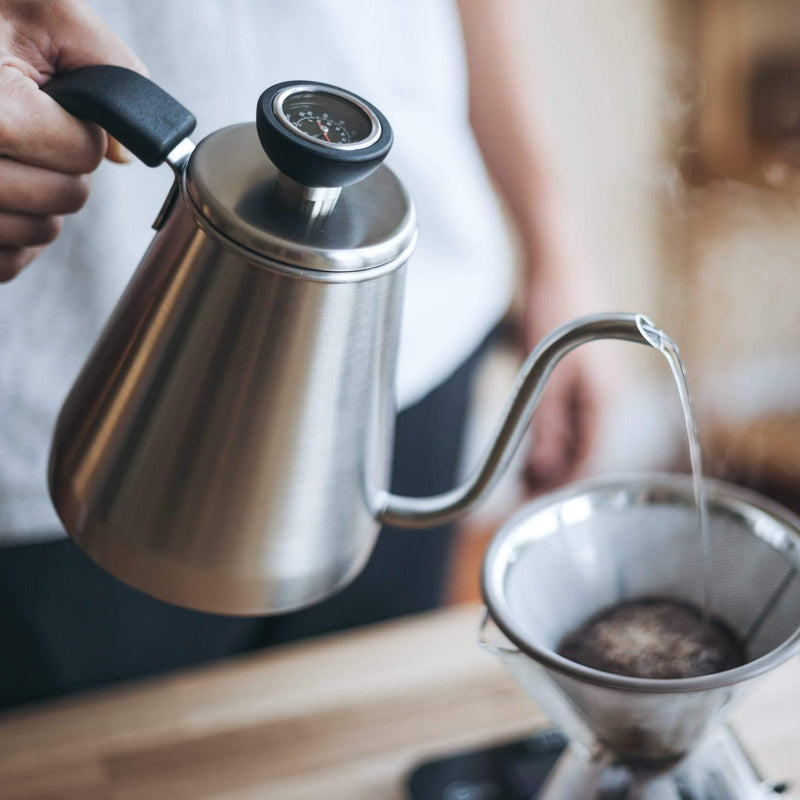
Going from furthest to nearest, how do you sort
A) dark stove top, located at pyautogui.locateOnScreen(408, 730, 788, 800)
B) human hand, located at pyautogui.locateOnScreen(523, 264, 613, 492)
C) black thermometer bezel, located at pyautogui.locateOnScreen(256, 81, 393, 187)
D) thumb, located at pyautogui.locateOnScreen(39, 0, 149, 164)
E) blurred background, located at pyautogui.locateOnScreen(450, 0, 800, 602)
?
blurred background, located at pyautogui.locateOnScreen(450, 0, 800, 602) < human hand, located at pyautogui.locateOnScreen(523, 264, 613, 492) < dark stove top, located at pyautogui.locateOnScreen(408, 730, 788, 800) < thumb, located at pyautogui.locateOnScreen(39, 0, 149, 164) < black thermometer bezel, located at pyautogui.locateOnScreen(256, 81, 393, 187)

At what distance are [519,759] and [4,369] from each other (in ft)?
1.68

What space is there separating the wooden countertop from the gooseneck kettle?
0.82 feet

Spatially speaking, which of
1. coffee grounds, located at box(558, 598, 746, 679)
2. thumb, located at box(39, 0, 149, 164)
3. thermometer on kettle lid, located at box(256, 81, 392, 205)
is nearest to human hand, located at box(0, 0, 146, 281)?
thumb, located at box(39, 0, 149, 164)

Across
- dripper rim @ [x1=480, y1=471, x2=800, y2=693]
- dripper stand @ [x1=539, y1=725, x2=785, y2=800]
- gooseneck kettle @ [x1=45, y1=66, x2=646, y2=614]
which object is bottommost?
dripper stand @ [x1=539, y1=725, x2=785, y2=800]

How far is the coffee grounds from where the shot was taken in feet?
1.66

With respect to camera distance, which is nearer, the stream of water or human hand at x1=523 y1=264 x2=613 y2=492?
the stream of water

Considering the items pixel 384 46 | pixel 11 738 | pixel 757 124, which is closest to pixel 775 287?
pixel 757 124

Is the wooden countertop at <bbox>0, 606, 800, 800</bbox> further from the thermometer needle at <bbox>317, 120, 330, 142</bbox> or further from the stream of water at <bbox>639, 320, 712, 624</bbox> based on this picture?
the thermometer needle at <bbox>317, 120, 330, 142</bbox>

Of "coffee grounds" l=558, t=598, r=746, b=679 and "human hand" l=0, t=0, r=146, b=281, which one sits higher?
"human hand" l=0, t=0, r=146, b=281

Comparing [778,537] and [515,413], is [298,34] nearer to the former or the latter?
[515,413]

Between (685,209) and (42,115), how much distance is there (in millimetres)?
1853

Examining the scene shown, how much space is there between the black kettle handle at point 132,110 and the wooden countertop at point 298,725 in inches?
18.2

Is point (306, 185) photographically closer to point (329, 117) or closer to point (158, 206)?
point (329, 117)

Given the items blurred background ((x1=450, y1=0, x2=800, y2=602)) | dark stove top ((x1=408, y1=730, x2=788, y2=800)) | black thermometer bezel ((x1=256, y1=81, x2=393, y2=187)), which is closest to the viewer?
black thermometer bezel ((x1=256, y1=81, x2=393, y2=187))
